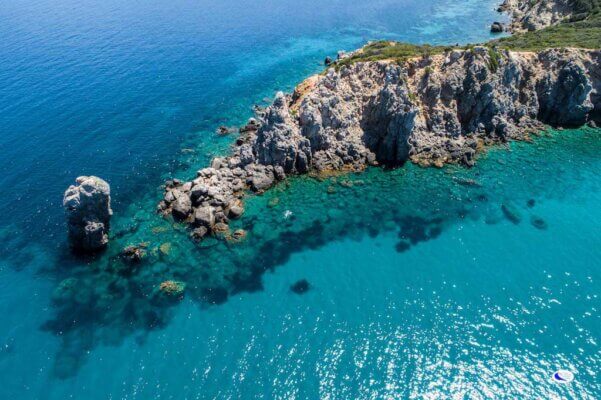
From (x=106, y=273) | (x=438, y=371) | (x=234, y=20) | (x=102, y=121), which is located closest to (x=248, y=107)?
(x=102, y=121)

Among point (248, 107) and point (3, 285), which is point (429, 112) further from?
point (3, 285)

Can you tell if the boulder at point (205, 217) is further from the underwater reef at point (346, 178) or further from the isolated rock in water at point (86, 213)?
the isolated rock in water at point (86, 213)

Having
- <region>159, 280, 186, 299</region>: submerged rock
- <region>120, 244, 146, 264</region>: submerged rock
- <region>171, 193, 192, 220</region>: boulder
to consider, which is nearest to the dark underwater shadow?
<region>159, 280, 186, 299</region>: submerged rock

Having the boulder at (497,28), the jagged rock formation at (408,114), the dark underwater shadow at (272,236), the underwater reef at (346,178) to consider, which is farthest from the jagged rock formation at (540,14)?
the dark underwater shadow at (272,236)

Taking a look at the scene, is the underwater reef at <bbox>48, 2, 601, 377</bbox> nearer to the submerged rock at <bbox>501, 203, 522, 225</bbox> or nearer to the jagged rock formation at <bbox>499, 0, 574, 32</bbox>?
the submerged rock at <bbox>501, 203, 522, 225</bbox>

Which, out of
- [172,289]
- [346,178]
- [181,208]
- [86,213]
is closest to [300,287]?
[172,289]

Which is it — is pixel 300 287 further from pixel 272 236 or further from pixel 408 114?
pixel 408 114
